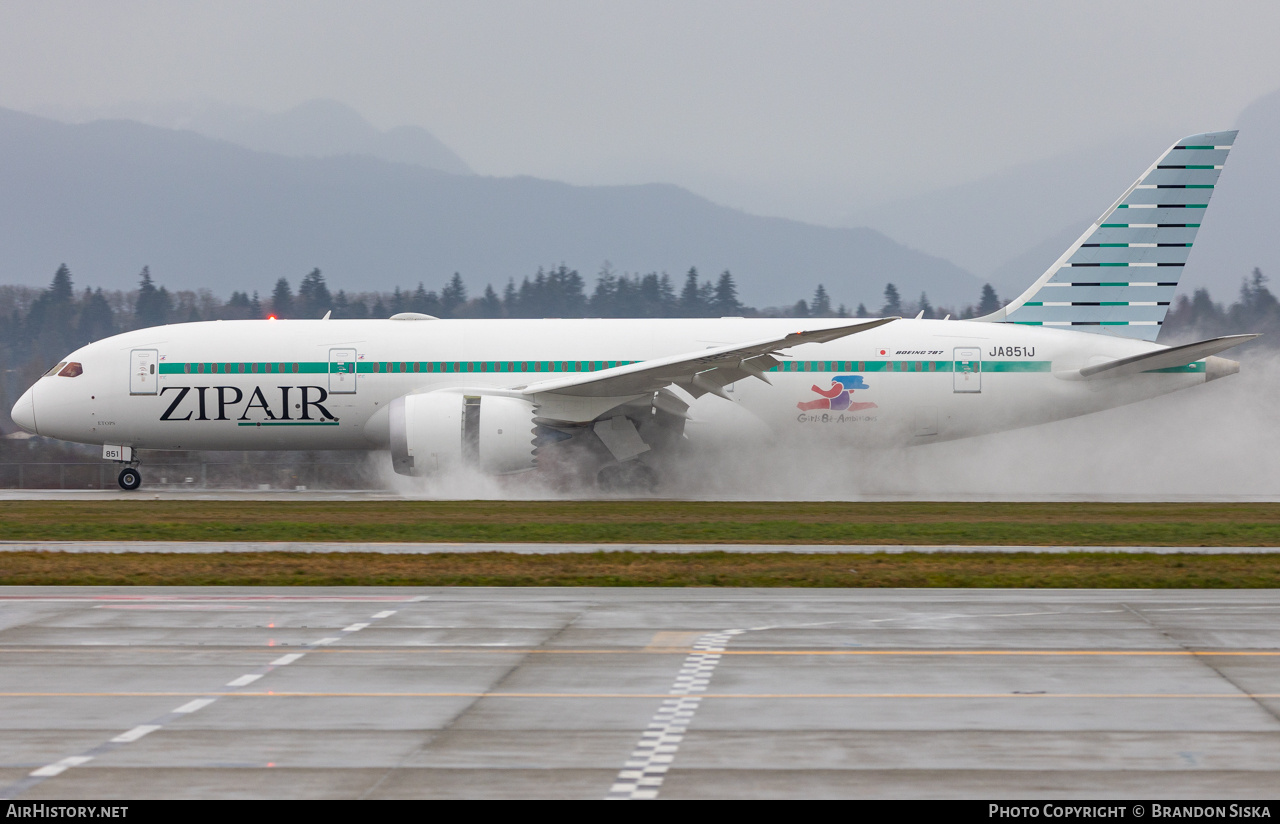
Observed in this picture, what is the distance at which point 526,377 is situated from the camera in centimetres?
2858

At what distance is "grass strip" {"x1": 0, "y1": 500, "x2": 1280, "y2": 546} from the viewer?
19.4 metres

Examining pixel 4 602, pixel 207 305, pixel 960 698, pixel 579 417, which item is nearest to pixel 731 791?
pixel 960 698

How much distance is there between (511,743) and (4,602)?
27.2 ft

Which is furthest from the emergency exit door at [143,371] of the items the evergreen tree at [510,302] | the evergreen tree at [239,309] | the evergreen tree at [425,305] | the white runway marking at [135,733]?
the evergreen tree at [510,302]

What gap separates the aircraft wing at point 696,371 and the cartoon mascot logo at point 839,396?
1.59 metres

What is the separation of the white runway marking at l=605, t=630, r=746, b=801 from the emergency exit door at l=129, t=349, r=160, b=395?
22166 mm

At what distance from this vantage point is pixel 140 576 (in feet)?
49.3

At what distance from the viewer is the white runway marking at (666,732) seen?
634 cm

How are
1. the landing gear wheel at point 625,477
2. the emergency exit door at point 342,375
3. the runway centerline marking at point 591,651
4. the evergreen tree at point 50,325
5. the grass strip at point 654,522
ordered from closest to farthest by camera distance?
the runway centerline marking at point 591,651, the grass strip at point 654,522, the emergency exit door at point 342,375, the landing gear wheel at point 625,477, the evergreen tree at point 50,325

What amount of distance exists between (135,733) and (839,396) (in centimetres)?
2261

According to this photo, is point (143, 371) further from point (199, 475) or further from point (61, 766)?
point (61, 766)

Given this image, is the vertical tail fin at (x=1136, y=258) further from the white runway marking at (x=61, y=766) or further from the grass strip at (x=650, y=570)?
the white runway marking at (x=61, y=766)

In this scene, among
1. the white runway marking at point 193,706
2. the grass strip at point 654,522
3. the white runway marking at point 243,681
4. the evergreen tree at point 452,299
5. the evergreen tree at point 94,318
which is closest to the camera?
the white runway marking at point 193,706

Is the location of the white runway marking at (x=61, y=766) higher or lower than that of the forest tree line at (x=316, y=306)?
lower
